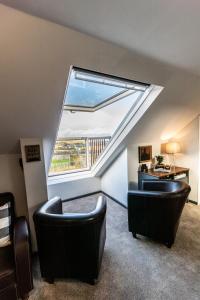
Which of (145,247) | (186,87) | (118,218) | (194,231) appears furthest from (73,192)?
(186,87)

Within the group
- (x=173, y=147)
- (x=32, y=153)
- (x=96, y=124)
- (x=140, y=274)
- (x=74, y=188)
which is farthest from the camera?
(x=74, y=188)

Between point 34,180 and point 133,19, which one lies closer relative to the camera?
point 133,19

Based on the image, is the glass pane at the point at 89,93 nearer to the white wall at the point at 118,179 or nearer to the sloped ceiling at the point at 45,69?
the sloped ceiling at the point at 45,69

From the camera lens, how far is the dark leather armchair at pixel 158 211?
6.28 ft

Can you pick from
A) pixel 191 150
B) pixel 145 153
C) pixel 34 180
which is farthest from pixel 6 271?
pixel 191 150

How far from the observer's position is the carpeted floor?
58.4 inches

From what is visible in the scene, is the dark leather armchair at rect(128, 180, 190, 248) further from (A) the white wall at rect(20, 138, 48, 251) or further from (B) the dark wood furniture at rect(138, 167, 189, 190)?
(A) the white wall at rect(20, 138, 48, 251)

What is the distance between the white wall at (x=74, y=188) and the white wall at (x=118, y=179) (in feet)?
0.84

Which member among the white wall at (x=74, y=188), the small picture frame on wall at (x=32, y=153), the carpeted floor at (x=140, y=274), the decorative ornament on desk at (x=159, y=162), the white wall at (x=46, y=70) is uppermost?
the white wall at (x=46, y=70)

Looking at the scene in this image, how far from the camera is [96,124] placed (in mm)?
3068

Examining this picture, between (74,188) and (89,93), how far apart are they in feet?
7.23

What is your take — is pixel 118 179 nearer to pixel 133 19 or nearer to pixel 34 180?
pixel 34 180

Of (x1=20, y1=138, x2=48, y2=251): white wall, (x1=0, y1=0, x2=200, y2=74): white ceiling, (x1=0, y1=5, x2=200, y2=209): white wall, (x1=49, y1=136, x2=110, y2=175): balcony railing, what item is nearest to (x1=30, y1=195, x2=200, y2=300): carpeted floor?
(x1=20, y1=138, x2=48, y2=251): white wall

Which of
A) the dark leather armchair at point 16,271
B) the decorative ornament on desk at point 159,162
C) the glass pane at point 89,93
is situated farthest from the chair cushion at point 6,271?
the decorative ornament on desk at point 159,162
